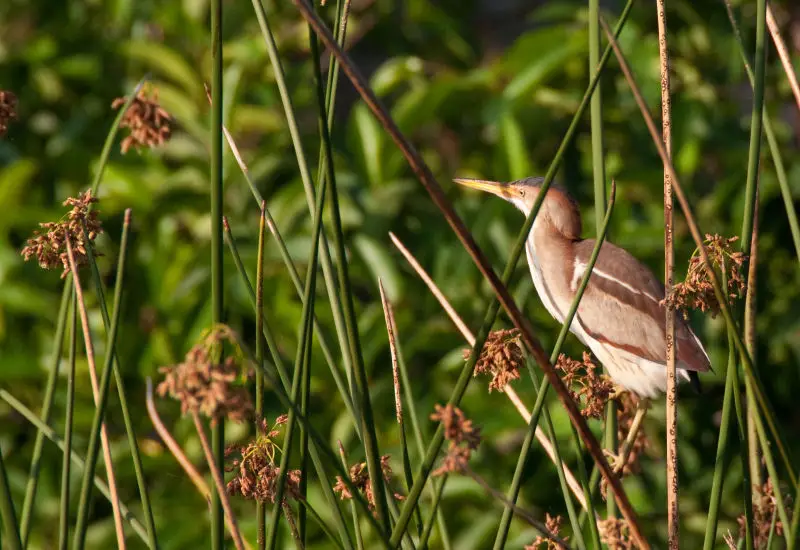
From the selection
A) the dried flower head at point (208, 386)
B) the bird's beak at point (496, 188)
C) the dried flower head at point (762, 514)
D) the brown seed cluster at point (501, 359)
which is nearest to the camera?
the dried flower head at point (208, 386)

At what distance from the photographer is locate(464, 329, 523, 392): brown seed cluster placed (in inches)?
47.5

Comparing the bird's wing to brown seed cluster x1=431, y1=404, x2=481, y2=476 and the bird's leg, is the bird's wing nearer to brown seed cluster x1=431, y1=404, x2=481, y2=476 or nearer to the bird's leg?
the bird's leg

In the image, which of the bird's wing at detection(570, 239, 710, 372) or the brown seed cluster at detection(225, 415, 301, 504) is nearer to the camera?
the brown seed cluster at detection(225, 415, 301, 504)

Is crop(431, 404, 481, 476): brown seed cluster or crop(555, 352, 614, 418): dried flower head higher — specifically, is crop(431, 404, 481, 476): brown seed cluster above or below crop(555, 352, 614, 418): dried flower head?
above

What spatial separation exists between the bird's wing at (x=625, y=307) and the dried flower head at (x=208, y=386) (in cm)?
137

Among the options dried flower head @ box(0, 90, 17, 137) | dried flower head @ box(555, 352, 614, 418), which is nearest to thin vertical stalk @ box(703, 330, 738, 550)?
dried flower head @ box(555, 352, 614, 418)

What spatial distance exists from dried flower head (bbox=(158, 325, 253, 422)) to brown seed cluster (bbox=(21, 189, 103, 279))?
31cm

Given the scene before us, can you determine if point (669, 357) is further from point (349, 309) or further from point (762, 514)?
point (349, 309)

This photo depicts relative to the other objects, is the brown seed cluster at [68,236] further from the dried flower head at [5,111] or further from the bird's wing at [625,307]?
the bird's wing at [625,307]

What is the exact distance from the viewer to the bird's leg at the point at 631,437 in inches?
62.7

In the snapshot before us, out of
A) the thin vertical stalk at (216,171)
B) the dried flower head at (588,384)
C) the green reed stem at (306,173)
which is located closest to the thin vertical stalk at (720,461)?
the dried flower head at (588,384)

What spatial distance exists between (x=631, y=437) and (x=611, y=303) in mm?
449

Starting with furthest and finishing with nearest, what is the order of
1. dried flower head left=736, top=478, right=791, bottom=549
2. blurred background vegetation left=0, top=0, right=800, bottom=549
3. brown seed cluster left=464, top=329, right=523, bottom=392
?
1. blurred background vegetation left=0, top=0, right=800, bottom=549
2. dried flower head left=736, top=478, right=791, bottom=549
3. brown seed cluster left=464, top=329, right=523, bottom=392

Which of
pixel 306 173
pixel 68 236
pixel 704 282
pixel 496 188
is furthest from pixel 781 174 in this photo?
pixel 496 188
